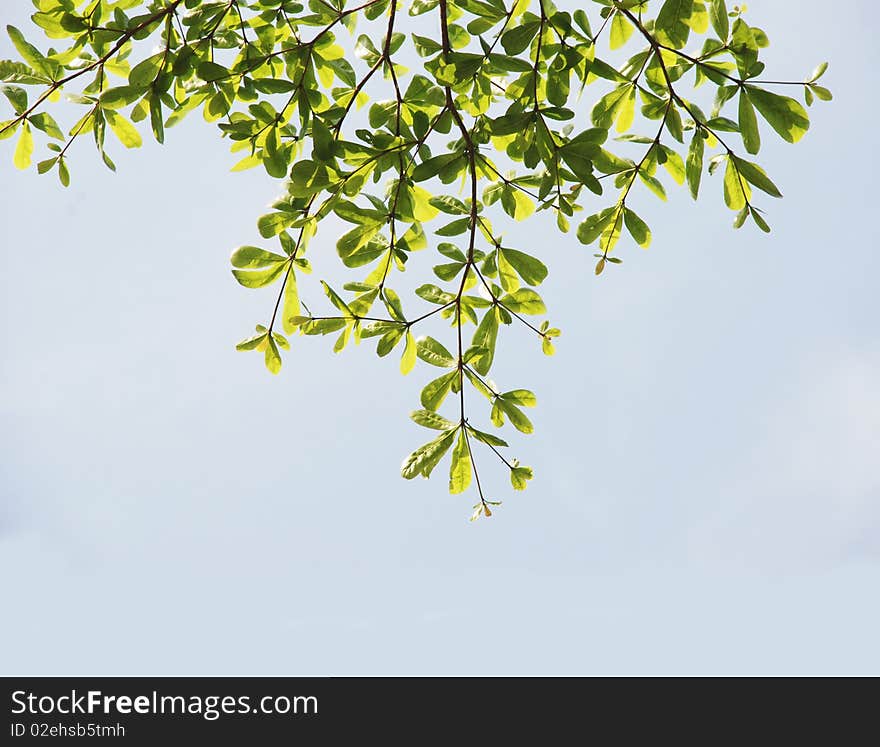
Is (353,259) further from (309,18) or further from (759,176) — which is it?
(759,176)

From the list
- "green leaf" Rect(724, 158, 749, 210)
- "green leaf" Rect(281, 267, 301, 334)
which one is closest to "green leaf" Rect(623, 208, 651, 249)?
"green leaf" Rect(724, 158, 749, 210)

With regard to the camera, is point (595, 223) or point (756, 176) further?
point (595, 223)

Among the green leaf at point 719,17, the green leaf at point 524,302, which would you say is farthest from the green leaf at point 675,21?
the green leaf at point 524,302

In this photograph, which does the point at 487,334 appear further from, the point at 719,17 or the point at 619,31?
the point at 719,17

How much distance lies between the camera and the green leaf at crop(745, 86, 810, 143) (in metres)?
2.05

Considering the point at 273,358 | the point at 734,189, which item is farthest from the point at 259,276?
the point at 734,189

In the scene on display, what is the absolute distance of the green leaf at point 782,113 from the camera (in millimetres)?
2051

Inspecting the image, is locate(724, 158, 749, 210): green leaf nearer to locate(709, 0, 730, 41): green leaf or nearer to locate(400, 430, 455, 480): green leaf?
locate(709, 0, 730, 41): green leaf

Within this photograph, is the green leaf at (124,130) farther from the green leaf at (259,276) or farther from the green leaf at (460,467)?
the green leaf at (460,467)

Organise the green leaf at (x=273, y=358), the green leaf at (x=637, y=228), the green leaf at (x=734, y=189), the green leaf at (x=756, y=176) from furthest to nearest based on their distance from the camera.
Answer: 1. the green leaf at (x=273, y=358)
2. the green leaf at (x=637, y=228)
3. the green leaf at (x=734, y=189)
4. the green leaf at (x=756, y=176)

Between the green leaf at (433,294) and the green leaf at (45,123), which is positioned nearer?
the green leaf at (45,123)

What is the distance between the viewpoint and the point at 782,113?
6.75 ft
